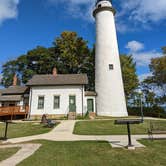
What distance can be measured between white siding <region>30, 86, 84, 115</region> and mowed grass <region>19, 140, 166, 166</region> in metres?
14.1

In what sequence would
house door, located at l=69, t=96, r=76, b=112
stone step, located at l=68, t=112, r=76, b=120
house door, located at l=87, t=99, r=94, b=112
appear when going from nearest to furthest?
stone step, located at l=68, t=112, r=76, b=120, house door, located at l=69, t=96, r=76, b=112, house door, located at l=87, t=99, r=94, b=112

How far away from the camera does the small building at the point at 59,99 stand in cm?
2066

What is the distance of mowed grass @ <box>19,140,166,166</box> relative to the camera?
4.77 m

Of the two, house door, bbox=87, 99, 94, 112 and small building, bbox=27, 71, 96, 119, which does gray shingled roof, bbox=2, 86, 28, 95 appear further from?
house door, bbox=87, 99, 94, 112

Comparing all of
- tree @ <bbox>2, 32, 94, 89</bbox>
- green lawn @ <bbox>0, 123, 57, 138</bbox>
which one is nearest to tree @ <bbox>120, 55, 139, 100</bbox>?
tree @ <bbox>2, 32, 94, 89</bbox>

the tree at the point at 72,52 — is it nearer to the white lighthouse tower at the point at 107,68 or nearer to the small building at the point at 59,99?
the white lighthouse tower at the point at 107,68

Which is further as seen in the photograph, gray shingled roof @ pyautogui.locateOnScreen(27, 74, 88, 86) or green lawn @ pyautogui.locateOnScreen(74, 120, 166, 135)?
gray shingled roof @ pyautogui.locateOnScreen(27, 74, 88, 86)

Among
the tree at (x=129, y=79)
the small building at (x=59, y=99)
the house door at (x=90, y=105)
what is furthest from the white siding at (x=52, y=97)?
the tree at (x=129, y=79)

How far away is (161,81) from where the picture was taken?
85.8ft

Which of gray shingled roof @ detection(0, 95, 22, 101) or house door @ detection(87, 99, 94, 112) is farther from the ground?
gray shingled roof @ detection(0, 95, 22, 101)

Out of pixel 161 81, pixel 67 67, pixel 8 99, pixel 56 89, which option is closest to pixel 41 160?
pixel 56 89

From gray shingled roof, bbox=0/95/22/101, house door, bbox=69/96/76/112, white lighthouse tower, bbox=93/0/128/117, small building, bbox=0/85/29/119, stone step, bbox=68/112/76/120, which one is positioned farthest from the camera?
gray shingled roof, bbox=0/95/22/101

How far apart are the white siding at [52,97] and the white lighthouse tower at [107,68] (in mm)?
2722

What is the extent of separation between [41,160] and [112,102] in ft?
54.1
